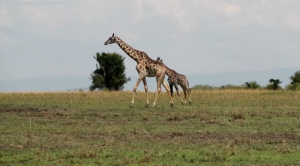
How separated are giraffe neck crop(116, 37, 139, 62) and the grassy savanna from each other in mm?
4164

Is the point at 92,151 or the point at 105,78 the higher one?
the point at 105,78

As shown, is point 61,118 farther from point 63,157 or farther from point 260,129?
point 63,157

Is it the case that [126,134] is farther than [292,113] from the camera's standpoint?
No

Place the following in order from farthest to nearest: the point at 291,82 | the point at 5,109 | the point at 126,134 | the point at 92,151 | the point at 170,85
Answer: the point at 291,82, the point at 170,85, the point at 5,109, the point at 126,134, the point at 92,151

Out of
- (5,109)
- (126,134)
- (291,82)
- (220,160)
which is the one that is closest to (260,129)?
(126,134)

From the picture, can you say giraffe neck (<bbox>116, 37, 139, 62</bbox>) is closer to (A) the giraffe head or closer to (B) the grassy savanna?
(A) the giraffe head

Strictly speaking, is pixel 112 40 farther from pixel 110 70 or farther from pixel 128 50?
pixel 110 70

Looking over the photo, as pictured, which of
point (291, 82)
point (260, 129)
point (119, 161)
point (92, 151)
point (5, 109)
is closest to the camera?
point (119, 161)

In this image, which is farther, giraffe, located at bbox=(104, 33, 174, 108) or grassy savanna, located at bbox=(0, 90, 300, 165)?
giraffe, located at bbox=(104, 33, 174, 108)

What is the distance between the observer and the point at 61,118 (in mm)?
13523

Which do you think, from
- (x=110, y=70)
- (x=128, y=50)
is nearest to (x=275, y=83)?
(x=110, y=70)

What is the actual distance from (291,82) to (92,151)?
29.0 m

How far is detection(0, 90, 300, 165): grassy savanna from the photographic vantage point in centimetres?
828

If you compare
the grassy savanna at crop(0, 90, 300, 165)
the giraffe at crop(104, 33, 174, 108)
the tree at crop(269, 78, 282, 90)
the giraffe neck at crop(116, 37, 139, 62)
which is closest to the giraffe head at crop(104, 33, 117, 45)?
the giraffe neck at crop(116, 37, 139, 62)
